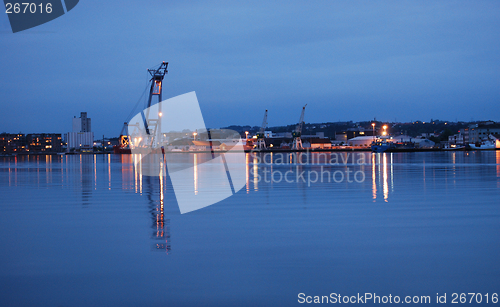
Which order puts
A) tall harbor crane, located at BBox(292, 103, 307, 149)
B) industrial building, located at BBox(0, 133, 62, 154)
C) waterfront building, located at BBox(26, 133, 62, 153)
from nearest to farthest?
tall harbor crane, located at BBox(292, 103, 307, 149), industrial building, located at BBox(0, 133, 62, 154), waterfront building, located at BBox(26, 133, 62, 153)

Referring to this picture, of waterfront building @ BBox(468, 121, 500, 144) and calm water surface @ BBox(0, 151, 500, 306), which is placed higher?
waterfront building @ BBox(468, 121, 500, 144)

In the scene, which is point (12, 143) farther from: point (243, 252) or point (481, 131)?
point (243, 252)

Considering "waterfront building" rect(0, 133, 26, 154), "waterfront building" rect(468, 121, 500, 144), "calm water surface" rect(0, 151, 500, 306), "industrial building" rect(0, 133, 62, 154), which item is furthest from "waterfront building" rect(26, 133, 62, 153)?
"calm water surface" rect(0, 151, 500, 306)

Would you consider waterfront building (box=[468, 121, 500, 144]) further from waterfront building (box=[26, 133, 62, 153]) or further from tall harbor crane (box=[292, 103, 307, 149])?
waterfront building (box=[26, 133, 62, 153])

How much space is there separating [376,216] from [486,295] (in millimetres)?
3808

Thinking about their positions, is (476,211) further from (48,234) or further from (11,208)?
(11,208)

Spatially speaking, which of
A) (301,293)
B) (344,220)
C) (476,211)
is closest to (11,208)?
(344,220)

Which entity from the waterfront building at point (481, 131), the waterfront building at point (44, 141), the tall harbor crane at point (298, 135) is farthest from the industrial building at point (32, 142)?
the waterfront building at point (481, 131)

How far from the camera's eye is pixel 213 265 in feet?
14.2

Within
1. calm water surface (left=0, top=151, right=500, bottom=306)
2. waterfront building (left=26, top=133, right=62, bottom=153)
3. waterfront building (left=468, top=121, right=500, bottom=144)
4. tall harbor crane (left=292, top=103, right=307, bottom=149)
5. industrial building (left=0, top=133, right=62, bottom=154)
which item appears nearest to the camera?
calm water surface (left=0, top=151, right=500, bottom=306)

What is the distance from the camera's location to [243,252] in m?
4.85

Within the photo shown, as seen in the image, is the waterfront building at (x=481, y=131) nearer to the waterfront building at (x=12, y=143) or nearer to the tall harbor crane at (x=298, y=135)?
the tall harbor crane at (x=298, y=135)

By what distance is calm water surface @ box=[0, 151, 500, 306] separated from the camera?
362 cm

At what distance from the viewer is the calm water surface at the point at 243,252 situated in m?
3.62
